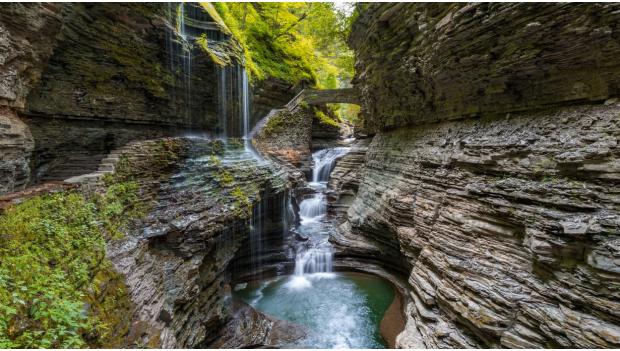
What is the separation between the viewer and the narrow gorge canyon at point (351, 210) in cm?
473

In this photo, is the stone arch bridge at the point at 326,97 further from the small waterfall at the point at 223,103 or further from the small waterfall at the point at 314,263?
the small waterfall at the point at 314,263

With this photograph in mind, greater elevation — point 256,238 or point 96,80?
point 96,80

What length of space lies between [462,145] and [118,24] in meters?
14.2

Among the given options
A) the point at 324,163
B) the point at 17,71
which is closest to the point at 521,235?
the point at 17,71

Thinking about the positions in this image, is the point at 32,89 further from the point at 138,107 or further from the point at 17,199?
the point at 17,199

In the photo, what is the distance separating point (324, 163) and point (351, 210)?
831 centimetres

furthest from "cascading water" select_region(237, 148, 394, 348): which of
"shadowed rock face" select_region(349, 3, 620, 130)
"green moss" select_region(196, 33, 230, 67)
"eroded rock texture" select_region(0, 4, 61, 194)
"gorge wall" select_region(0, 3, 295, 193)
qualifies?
"green moss" select_region(196, 33, 230, 67)

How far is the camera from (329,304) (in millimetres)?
9828

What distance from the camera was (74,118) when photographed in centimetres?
1068

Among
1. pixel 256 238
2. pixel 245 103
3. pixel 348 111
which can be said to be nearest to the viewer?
pixel 256 238

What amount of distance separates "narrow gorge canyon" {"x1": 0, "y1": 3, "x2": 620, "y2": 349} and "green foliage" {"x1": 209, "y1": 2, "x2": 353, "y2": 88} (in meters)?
6.49

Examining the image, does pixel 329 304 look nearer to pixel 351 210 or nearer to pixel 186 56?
pixel 351 210

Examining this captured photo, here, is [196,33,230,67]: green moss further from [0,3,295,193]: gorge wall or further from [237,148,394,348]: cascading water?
[237,148,394,348]: cascading water

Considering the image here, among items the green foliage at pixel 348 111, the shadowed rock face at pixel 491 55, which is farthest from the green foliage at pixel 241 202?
the green foliage at pixel 348 111
